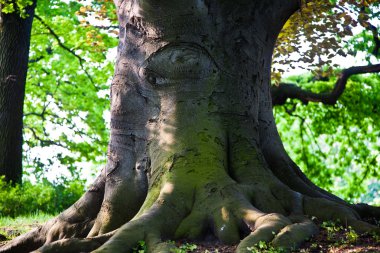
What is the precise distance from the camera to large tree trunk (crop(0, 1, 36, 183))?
43.7ft

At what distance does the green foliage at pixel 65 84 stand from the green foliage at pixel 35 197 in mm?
5577

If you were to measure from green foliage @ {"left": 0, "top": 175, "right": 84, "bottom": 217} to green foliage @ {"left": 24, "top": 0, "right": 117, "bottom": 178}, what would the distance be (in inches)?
220

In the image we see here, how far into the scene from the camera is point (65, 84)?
2261 centimetres

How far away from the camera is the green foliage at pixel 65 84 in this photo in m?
19.9

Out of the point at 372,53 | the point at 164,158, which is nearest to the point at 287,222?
the point at 164,158

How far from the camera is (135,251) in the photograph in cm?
465

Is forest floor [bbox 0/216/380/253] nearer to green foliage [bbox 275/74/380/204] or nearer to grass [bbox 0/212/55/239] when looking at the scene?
grass [bbox 0/212/55/239]

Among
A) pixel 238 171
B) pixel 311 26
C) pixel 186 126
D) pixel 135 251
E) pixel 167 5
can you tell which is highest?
pixel 311 26

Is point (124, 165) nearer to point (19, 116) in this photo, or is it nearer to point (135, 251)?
point (135, 251)

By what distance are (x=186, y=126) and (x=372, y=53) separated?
40.7 ft

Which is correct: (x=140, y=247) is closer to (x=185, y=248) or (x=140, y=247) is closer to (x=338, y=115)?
(x=185, y=248)

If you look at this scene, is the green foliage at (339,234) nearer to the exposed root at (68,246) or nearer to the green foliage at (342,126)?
the exposed root at (68,246)

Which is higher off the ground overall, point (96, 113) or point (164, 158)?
point (96, 113)

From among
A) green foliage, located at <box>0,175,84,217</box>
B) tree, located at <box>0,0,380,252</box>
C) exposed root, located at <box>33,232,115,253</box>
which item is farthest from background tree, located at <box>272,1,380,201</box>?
exposed root, located at <box>33,232,115,253</box>
